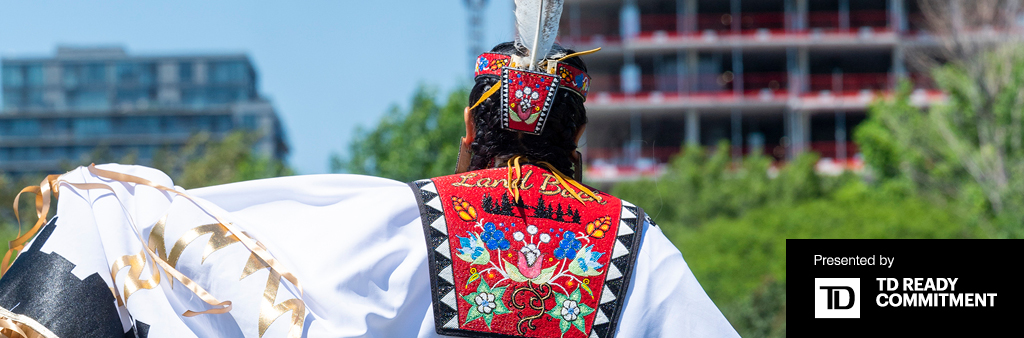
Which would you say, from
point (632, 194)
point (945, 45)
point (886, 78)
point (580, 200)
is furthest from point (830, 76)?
point (580, 200)

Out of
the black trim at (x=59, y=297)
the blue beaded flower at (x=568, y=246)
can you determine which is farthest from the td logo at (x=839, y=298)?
the black trim at (x=59, y=297)

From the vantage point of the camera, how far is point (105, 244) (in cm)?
217

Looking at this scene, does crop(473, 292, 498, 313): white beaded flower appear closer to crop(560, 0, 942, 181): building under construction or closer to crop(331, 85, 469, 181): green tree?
crop(331, 85, 469, 181): green tree

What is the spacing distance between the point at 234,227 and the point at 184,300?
0.57 ft

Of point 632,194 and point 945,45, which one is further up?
point 945,45

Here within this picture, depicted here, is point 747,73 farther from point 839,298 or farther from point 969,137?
point 839,298

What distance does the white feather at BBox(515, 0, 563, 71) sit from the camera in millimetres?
2412

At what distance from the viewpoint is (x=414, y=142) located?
28.5m

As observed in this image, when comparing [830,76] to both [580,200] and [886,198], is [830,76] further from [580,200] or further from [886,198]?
[580,200]

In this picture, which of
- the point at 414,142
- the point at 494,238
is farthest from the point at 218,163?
the point at 494,238

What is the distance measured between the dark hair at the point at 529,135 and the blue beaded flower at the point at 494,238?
23cm

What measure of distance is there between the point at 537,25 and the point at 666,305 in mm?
691

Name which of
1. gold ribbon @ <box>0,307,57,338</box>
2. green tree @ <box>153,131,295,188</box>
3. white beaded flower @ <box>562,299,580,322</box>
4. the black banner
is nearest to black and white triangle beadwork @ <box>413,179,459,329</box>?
white beaded flower @ <box>562,299,580,322</box>

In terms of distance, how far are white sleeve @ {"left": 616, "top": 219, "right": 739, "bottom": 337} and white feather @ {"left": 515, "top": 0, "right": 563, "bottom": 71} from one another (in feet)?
1.71
